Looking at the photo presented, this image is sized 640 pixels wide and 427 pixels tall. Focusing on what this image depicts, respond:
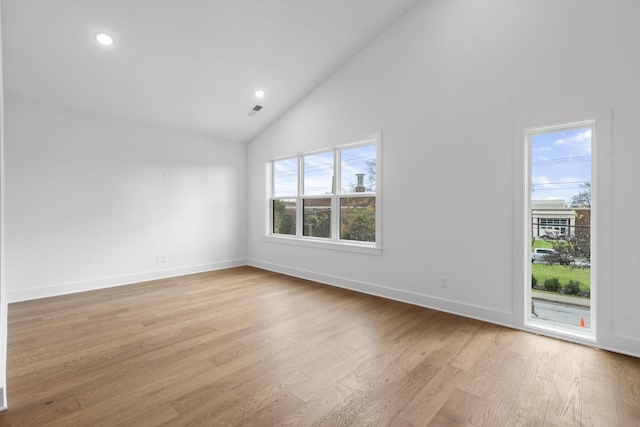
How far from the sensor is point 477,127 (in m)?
3.20

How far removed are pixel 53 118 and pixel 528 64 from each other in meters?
5.81

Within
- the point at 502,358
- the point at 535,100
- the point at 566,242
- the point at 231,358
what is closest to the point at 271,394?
the point at 231,358

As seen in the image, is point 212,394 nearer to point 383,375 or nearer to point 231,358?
point 231,358

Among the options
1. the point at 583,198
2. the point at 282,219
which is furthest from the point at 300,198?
the point at 583,198

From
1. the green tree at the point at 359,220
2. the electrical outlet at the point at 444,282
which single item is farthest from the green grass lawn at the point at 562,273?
the green tree at the point at 359,220

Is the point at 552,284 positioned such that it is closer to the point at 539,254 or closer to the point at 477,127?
the point at 539,254

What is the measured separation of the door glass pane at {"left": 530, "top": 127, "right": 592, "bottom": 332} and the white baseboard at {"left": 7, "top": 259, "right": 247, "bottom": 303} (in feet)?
16.7

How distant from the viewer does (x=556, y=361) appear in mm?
2338

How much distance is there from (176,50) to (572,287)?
197 inches

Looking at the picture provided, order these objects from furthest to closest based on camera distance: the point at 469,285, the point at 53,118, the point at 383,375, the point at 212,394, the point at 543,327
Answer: the point at 53,118, the point at 469,285, the point at 543,327, the point at 383,375, the point at 212,394

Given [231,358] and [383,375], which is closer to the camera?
[383,375]

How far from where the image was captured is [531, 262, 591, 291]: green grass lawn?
2.76 meters

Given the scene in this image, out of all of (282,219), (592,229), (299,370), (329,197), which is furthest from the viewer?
(282,219)

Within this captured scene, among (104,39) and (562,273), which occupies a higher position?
(104,39)
